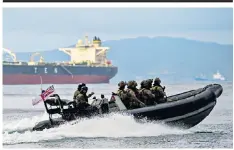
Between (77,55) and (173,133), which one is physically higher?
(77,55)

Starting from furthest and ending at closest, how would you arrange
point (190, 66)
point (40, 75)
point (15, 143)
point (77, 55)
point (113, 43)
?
point (40, 75), point (77, 55), point (190, 66), point (113, 43), point (15, 143)

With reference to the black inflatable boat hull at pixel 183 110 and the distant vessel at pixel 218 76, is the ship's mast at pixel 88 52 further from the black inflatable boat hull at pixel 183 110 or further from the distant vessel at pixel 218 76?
the black inflatable boat hull at pixel 183 110

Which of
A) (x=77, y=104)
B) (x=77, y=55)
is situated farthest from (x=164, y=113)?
(x=77, y=55)

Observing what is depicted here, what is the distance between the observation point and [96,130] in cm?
1356

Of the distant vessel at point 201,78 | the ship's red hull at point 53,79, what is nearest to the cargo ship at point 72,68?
the ship's red hull at point 53,79

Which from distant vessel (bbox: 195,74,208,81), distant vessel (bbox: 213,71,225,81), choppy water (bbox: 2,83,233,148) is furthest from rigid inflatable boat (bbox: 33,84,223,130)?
distant vessel (bbox: 195,74,208,81)

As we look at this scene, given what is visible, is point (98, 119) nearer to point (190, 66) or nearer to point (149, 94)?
point (149, 94)

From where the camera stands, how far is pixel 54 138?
13242 millimetres

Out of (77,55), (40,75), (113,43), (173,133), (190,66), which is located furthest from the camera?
(40,75)

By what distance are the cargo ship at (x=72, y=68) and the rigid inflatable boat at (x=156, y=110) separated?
1.91 meters

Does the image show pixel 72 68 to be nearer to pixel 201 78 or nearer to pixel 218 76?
pixel 201 78

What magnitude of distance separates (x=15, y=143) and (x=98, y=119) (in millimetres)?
1344

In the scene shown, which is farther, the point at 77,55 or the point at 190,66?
the point at 77,55

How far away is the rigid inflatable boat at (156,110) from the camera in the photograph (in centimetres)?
1330
